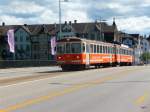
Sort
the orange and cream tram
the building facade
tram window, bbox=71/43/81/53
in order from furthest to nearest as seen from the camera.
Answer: the building facade, tram window, bbox=71/43/81/53, the orange and cream tram

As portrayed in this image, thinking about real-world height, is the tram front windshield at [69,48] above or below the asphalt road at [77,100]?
above

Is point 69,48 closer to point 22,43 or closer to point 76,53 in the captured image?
point 76,53

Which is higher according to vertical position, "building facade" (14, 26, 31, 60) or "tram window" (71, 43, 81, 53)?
"building facade" (14, 26, 31, 60)

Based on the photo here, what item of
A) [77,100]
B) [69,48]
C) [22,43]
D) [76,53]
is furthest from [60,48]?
[22,43]

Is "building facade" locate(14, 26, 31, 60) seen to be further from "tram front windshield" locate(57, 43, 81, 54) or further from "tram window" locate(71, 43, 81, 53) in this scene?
"tram window" locate(71, 43, 81, 53)

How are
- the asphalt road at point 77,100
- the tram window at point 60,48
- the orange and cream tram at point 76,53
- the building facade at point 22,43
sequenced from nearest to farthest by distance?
1. the asphalt road at point 77,100
2. the orange and cream tram at point 76,53
3. the tram window at point 60,48
4. the building facade at point 22,43

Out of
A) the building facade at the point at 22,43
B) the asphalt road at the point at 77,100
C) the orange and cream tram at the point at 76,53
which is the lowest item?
the asphalt road at the point at 77,100

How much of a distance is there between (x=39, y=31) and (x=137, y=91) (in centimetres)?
12955

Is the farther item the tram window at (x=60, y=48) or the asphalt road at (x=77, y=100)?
the tram window at (x=60, y=48)

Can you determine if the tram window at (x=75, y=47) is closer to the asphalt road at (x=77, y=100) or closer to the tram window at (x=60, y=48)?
→ the tram window at (x=60, y=48)

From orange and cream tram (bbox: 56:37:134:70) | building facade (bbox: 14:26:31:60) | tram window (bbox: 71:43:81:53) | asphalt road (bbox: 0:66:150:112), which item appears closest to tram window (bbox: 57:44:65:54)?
orange and cream tram (bbox: 56:37:134:70)

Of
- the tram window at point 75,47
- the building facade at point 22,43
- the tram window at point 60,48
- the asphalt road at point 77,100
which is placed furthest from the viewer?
the building facade at point 22,43

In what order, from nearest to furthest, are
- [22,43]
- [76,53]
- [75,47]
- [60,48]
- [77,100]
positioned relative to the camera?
[77,100] → [76,53] → [75,47] → [60,48] → [22,43]

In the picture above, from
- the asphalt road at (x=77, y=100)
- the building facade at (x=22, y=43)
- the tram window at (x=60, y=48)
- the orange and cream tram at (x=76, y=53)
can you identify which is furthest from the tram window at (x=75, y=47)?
the building facade at (x=22, y=43)
